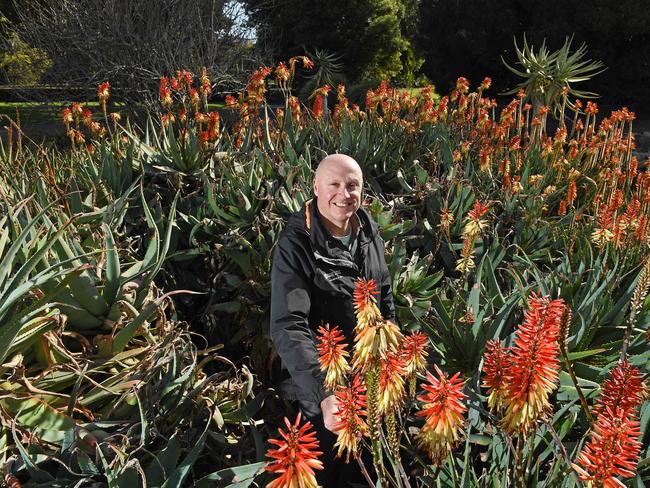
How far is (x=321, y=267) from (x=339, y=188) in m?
0.28

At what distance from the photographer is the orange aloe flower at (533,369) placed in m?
0.92

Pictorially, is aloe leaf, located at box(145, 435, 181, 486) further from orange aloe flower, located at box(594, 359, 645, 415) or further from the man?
orange aloe flower, located at box(594, 359, 645, 415)

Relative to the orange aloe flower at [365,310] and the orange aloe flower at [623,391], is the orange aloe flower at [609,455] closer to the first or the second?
the orange aloe flower at [623,391]

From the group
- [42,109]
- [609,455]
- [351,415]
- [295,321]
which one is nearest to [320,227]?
[295,321]

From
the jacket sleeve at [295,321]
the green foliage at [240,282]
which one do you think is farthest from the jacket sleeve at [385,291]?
the jacket sleeve at [295,321]

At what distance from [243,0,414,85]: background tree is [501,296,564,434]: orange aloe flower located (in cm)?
2152

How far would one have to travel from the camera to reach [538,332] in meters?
0.92

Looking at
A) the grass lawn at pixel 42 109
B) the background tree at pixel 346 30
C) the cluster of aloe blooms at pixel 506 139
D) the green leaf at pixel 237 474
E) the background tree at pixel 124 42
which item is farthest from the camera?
the background tree at pixel 346 30

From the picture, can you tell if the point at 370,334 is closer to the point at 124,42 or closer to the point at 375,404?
the point at 375,404

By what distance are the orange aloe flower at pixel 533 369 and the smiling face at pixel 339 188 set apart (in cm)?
102

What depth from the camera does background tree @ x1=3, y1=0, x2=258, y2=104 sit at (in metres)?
12.1

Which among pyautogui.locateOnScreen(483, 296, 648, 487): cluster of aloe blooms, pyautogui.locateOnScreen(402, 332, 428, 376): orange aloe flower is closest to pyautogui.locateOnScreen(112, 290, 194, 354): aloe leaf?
pyautogui.locateOnScreen(402, 332, 428, 376): orange aloe flower

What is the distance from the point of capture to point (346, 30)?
22.6 m

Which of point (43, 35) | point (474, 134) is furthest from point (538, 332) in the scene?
point (43, 35)
